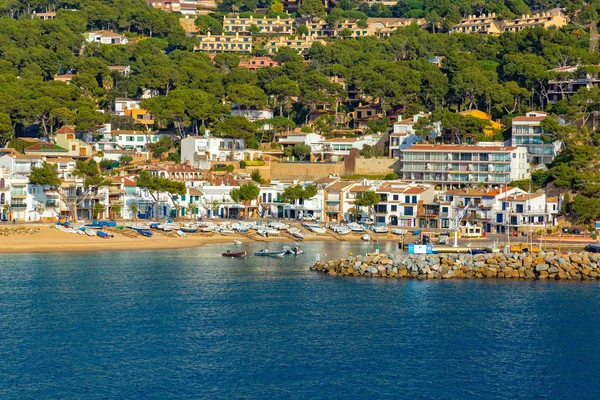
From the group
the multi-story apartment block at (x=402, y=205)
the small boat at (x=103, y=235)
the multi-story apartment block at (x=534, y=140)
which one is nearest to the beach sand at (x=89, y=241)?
the small boat at (x=103, y=235)

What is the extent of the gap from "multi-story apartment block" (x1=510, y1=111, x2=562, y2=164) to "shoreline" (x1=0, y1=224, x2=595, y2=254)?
17850mm

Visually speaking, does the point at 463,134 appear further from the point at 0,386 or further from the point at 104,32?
the point at 0,386

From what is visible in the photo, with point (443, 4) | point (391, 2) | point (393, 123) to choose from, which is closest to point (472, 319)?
point (393, 123)

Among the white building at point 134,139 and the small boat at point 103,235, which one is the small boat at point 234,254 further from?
the white building at point 134,139

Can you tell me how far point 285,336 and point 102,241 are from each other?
31186 millimetres

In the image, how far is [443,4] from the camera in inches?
5581

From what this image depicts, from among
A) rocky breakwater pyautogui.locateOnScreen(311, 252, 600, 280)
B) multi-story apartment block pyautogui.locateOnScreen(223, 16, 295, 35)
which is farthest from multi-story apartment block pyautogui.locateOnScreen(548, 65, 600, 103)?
multi-story apartment block pyautogui.locateOnScreen(223, 16, 295, 35)

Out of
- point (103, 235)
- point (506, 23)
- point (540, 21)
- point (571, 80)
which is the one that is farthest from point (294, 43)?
point (103, 235)

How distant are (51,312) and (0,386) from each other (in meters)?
11.3

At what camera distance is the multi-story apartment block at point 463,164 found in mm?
86000

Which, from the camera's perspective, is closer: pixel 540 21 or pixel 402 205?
pixel 402 205

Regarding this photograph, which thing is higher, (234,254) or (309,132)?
(309,132)

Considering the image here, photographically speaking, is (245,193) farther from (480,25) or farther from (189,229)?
(480,25)

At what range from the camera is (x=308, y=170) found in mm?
94125
